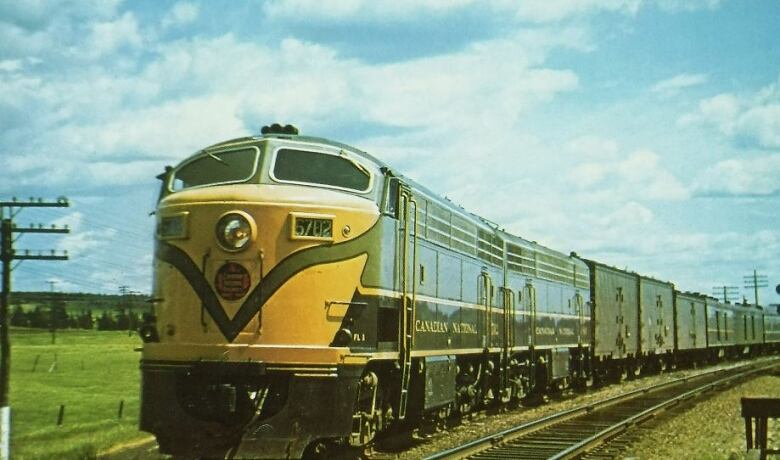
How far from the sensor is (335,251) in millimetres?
10305

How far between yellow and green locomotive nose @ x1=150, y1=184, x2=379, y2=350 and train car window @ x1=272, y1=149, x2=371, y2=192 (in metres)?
0.28

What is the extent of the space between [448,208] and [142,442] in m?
8.07

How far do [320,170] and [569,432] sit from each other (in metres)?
8.14

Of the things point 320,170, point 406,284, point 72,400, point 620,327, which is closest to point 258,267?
point 320,170

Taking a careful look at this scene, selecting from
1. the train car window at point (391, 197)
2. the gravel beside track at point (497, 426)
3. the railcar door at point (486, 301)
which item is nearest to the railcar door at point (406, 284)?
the train car window at point (391, 197)

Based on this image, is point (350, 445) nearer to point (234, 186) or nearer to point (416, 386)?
point (416, 386)

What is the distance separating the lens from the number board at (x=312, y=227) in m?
10.1

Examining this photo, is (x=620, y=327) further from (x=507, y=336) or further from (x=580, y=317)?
(x=507, y=336)

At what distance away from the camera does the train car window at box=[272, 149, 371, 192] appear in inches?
418

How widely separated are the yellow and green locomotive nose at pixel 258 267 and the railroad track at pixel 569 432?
301 centimetres

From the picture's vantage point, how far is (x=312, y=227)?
10.2 meters

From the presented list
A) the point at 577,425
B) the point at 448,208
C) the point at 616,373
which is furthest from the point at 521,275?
the point at 616,373

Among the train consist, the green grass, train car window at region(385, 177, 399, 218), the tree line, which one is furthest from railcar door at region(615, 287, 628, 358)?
the tree line

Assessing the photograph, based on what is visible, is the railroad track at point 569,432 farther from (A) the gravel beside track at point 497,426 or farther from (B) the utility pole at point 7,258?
(B) the utility pole at point 7,258
